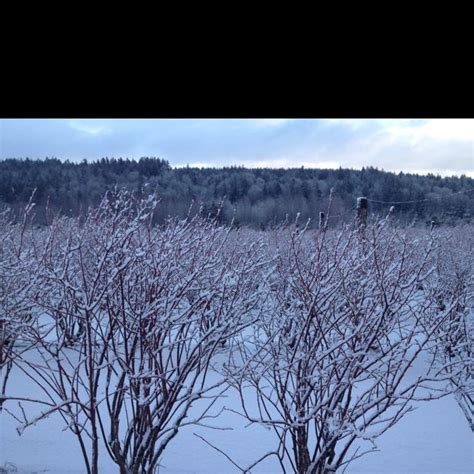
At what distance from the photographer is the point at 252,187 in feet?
117

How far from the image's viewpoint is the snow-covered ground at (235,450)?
20.7 ft

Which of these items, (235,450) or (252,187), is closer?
(235,450)

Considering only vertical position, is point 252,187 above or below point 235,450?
above

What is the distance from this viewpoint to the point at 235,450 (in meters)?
6.82

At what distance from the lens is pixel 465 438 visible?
750 centimetres

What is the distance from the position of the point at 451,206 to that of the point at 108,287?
25391 millimetres

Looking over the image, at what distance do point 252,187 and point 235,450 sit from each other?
29397 millimetres

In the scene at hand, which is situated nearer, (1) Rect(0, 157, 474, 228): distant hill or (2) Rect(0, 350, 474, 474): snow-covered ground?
(2) Rect(0, 350, 474, 474): snow-covered ground

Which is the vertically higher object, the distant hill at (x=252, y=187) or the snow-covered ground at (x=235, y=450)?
the distant hill at (x=252, y=187)

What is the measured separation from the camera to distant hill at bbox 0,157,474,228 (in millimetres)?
22281

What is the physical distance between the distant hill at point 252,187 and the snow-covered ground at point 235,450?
11.1m

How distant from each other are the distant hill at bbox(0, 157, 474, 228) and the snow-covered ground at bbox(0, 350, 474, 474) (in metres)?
11.1
